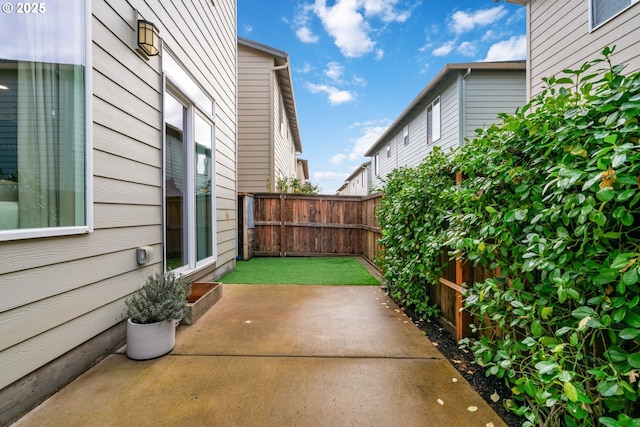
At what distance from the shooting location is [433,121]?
8422 millimetres

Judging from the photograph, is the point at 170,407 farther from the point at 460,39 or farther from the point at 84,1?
the point at 460,39

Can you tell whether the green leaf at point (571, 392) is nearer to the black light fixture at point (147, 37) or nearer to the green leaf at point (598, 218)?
the green leaf at point (598, 218)

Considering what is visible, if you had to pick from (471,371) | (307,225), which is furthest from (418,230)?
(307,225)

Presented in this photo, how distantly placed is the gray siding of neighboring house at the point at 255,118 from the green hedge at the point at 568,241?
21.6ft

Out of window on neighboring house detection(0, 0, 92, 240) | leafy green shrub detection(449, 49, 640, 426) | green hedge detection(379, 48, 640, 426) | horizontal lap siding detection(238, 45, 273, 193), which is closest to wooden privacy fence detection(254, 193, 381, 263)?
horizontal lap siding detection(238, 45, 273, 193)

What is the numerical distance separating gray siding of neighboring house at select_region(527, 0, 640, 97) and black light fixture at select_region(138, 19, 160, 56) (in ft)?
13.9

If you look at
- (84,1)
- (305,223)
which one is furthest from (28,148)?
(305,223)

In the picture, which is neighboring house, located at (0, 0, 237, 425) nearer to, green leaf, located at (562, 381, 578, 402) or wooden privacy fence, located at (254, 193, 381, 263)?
green leaf, located at (562, 381, 578, 402)

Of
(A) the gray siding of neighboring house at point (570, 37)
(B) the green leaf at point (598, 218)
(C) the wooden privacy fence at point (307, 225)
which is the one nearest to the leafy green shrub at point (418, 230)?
(B) the green leaf at point (598, 218)

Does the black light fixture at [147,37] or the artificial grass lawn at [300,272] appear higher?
the black light fixture at [147,37]

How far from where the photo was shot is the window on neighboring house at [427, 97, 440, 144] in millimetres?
8141

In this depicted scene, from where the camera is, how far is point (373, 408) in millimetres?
1525

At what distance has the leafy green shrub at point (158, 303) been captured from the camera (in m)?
2.05

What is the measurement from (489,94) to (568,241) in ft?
25.0
